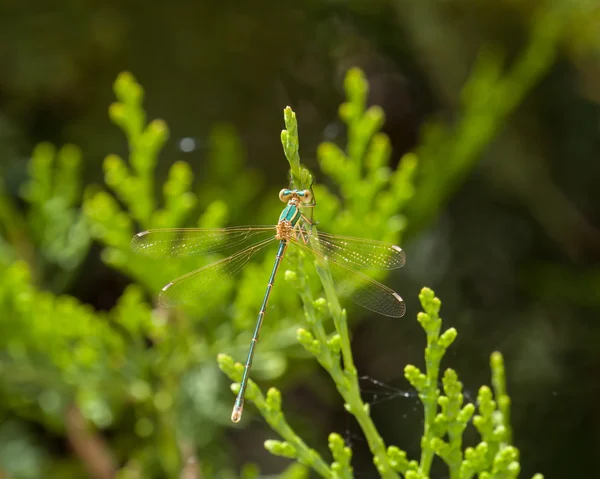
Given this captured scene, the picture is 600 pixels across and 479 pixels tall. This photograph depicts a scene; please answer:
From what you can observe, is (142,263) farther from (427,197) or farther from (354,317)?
(427,197)

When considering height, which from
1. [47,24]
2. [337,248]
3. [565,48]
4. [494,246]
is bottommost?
[337,248]

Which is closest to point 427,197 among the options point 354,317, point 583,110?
point 354,317

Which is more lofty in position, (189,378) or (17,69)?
(17,69)

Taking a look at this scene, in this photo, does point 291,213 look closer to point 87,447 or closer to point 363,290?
point 363,290

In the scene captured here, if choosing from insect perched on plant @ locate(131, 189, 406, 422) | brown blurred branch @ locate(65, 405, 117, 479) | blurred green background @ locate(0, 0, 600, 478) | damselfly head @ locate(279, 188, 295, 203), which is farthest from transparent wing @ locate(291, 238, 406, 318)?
brown blurred branch @ locate(65, 405, 117, 479)

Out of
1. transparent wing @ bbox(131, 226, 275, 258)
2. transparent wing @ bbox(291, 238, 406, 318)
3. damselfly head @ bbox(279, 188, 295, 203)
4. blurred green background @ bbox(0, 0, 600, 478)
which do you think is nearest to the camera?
transparent wing @ bbox(291, 238, 406, 318)

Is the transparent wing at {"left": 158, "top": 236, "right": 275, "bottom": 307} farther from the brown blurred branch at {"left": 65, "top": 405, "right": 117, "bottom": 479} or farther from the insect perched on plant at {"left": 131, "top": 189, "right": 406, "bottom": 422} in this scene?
the brown blurred branch at {"left": 65, "top": 405, "right": 117, "bottom": 479}

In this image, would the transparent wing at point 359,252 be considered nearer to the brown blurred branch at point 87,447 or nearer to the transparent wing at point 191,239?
the transparent wing at point 191,239
